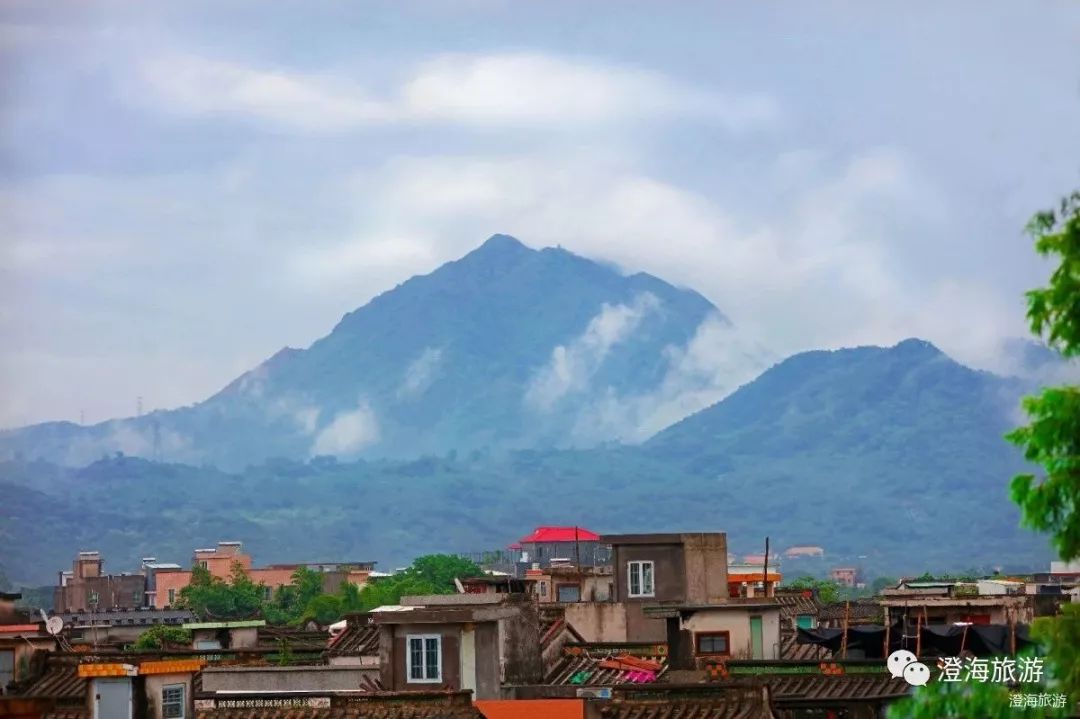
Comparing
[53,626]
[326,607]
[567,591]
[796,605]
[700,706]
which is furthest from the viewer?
[326,607]

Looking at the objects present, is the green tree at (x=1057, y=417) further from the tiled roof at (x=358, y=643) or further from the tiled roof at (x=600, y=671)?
the tiled roof at (x=358, y=643)

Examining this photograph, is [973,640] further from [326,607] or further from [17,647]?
[326,607]

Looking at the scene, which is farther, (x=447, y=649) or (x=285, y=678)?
(x=447, y=649)

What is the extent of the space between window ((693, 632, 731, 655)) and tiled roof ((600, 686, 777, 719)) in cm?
1458

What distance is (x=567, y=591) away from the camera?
292 feet

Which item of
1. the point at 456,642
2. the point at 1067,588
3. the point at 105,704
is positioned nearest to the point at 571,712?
the point at 456,642

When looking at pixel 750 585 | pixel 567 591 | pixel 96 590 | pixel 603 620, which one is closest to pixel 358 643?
pixel 603 620

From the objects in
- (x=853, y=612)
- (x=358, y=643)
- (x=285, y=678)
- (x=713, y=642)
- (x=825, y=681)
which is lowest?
(x=825, y=681)

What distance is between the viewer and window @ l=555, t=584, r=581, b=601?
8825 centimetres

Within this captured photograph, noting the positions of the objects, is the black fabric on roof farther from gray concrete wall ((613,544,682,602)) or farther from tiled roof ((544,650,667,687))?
gray concrete wall ((613,544,682,602))

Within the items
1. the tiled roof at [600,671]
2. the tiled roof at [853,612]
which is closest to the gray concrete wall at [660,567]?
the tiled roof at [853,612]

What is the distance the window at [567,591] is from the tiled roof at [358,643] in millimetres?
31233

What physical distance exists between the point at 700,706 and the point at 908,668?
161 inches

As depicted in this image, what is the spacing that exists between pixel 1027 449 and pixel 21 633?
147 ft
